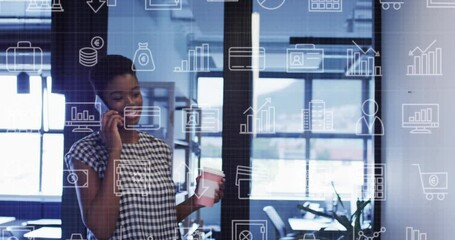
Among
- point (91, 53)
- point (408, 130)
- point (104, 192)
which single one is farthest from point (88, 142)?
point (408, 130)

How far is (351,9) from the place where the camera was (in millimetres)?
1766

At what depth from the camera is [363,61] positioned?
5.74 feet

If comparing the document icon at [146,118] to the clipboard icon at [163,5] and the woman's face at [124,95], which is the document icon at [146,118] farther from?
the clipboard icon at [163,5]

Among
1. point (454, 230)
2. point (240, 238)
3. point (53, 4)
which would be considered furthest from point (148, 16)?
point (454, 230)

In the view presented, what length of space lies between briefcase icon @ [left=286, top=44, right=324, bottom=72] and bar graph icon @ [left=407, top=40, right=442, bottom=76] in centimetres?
25

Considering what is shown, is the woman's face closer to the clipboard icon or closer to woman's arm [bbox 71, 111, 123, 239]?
woman's arm [bbox 71, 111, 123, 239]

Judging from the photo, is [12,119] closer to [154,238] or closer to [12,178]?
[12,178]

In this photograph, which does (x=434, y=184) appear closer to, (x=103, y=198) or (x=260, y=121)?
(x=260, y=121)

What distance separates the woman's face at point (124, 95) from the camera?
1750 millimetres

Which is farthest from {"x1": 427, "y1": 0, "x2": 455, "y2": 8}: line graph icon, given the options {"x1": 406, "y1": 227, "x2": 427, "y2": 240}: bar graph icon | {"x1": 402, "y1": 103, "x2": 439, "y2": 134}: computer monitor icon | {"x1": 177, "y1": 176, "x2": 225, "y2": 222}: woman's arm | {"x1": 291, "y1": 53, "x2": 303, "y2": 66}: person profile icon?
{"x1": 177, "y1": 176, "x2": 225, "y2": 222}: woman's arm

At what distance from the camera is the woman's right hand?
1.74 meters

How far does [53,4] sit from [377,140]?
96 centimetres
